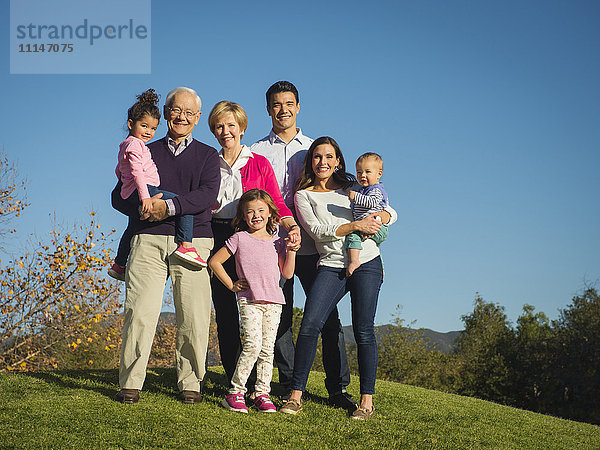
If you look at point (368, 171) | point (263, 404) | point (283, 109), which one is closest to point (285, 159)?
point (283, 109)

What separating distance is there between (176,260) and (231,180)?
91 centimetres

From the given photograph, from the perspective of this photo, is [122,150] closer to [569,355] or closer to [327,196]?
[327,196]

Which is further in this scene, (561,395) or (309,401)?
(561,395)

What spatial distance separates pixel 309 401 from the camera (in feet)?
17.9

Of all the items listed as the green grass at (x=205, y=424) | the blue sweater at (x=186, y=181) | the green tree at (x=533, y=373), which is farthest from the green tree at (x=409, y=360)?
the blue sweater at (x=186, y=181)

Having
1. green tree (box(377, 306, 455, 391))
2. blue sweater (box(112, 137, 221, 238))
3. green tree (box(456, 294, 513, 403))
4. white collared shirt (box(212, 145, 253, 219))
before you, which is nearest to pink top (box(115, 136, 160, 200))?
blue sweater (box(112, 137, 221, 238))

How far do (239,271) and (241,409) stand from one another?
1.14 m

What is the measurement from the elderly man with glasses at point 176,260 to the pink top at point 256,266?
30cm

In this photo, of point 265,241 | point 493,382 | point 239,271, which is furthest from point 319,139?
point 493,382

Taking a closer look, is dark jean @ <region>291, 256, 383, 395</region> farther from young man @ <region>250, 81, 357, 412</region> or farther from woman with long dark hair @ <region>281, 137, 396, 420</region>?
young man @ <region>250, 81, 357, 412</region>

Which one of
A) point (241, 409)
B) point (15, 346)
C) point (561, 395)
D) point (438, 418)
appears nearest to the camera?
point (241, 409)

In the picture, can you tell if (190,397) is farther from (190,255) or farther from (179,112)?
(179,112)

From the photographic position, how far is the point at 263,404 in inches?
185

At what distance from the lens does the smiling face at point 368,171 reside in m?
5.16
